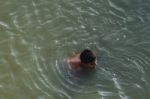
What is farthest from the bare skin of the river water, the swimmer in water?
the river water

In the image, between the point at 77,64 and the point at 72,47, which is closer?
the point at 77,64

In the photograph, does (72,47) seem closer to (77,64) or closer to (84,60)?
(77,64)

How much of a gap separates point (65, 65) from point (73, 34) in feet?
4.69

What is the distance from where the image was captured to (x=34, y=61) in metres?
12.2

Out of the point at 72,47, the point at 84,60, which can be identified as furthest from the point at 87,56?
the point at 72,47

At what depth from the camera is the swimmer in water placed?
1177 centimetres

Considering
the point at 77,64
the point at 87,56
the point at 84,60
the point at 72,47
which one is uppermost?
the point at 72,47

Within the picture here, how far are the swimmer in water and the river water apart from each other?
0.18m

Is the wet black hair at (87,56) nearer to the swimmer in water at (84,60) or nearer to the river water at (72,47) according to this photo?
the swimmer in water at (84,60)

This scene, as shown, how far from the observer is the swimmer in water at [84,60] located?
38.6ft

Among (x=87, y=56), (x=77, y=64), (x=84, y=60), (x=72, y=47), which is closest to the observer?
(x=87, y=56)

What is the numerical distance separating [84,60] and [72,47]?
101 cm

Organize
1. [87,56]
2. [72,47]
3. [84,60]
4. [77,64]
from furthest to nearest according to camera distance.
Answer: [72,47]
[77,64]
[84,60]
[87,56]

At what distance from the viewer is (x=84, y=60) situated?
1191cm
